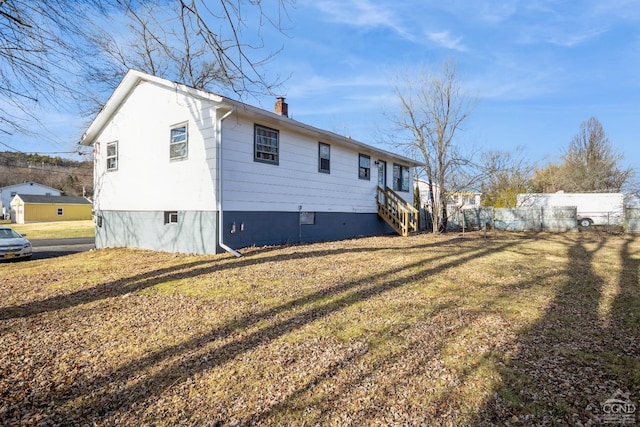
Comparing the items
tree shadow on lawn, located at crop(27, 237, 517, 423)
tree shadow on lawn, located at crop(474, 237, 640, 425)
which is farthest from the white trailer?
tree shadow on lawn, located at crop(27, 237, 517, 423)

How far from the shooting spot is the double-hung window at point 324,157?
44.4 ft

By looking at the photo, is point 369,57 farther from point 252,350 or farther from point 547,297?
point 252,350

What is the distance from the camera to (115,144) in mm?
Answer: 13188

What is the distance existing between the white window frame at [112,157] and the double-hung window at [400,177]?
12.9 metres

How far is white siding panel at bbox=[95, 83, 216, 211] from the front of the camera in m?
10.1

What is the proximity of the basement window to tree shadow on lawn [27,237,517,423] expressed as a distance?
22.8 feet

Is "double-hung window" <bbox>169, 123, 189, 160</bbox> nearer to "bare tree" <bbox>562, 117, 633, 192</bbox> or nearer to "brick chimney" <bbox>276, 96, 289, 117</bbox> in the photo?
"brick chimney" <bbox>276, 96, 289, 117</bbox>

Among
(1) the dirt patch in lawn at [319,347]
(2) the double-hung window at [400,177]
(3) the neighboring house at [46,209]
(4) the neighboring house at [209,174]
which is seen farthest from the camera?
(3) the neighboring house at [46,209]

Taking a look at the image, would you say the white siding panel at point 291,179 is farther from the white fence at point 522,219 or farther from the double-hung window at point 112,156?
the white fence at point 522,219

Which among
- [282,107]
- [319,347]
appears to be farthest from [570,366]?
[282,107]

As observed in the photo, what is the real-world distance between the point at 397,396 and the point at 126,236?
1257 cm

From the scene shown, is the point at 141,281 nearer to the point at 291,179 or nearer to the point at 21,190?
the point at 291,179

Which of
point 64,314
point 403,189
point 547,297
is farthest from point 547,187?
point 64,314

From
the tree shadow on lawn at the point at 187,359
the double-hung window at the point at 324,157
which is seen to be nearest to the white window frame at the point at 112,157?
the double-hung window at the point at 324,157
